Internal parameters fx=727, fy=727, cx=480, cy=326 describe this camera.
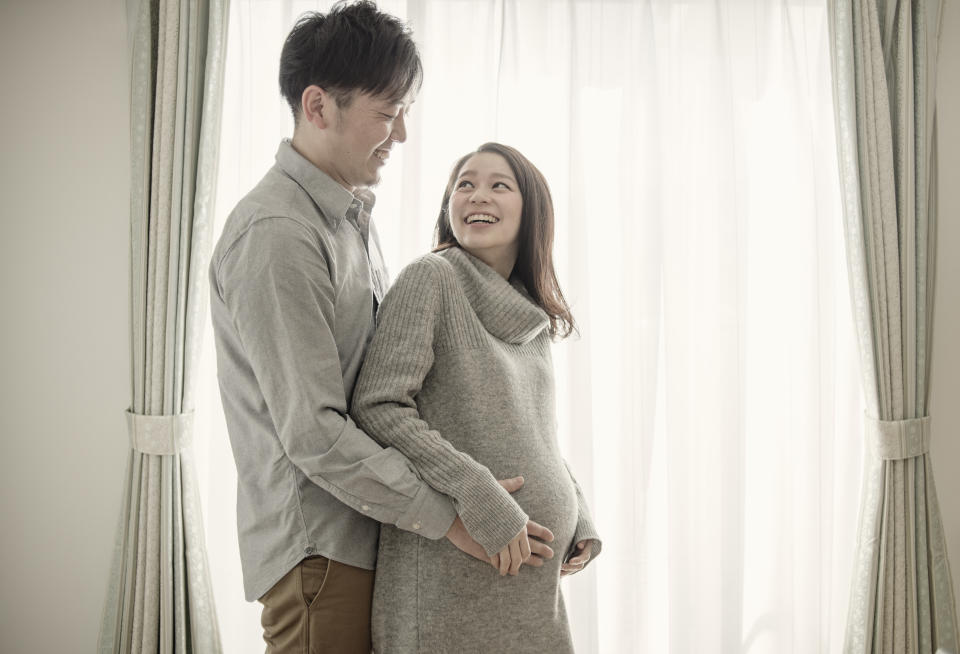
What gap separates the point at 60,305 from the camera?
7.11ft

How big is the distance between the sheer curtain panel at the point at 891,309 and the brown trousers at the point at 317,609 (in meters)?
1.64

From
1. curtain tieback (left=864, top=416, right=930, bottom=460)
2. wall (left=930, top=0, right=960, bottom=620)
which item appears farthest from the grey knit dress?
wall (left=930, top=0, right=960, bottom=620)

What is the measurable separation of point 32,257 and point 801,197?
2324mm

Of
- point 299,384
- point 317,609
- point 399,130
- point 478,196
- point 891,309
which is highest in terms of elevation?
point 399,130

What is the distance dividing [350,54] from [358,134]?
13 centimetres

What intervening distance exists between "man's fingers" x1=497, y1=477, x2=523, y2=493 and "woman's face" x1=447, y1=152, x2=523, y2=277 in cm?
46

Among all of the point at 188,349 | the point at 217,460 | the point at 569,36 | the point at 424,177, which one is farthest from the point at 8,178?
the point at 569,36

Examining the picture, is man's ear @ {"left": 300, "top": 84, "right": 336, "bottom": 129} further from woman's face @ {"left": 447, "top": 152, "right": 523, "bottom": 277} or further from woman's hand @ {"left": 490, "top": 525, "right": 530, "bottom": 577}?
woman's hand @ {"left": 490, "top": 525, "right": 530, "bottom": 577}

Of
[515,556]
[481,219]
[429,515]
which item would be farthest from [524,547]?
[481,219]

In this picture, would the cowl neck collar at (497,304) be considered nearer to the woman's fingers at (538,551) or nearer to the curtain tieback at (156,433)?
the woman's fingers at (538,551)

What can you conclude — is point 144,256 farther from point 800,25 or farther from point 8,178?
point 800,25

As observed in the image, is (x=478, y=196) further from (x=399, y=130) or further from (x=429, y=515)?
(x=429, y=515)

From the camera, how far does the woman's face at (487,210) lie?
1442mm

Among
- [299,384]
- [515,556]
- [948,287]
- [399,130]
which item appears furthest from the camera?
[948,287]
